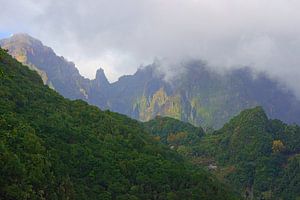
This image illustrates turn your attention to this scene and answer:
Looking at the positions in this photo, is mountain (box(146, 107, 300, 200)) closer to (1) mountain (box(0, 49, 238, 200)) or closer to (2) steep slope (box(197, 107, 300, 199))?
(2) steep slope (box(197, 107, 300, 199))

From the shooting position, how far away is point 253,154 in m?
170

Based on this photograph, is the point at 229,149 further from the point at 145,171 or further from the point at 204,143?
the point at 145,171

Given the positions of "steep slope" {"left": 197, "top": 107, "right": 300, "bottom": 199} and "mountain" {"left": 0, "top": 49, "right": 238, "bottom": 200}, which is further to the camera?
"steep slope" {"left": 197, "top": 107, "right": 300, "bottom": 199}

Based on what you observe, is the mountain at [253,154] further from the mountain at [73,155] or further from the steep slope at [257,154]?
the mountain at [73,155]

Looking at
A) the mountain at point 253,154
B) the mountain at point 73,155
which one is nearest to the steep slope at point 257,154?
the mountain at point 253,154

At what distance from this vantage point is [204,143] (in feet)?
632

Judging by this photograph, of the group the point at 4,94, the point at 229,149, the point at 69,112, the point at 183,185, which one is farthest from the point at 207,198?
the point at 229,149

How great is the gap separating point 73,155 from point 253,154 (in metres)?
101

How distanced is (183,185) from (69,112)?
24.0 m

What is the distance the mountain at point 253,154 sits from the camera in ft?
511

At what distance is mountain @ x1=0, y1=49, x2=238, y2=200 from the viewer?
203ft

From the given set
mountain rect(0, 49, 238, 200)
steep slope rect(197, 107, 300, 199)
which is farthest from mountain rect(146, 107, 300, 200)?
mountain rect(0, 49, 238, 200)

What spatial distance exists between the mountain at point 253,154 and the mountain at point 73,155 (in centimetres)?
5623

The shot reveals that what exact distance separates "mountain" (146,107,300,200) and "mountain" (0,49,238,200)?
5623 cm
